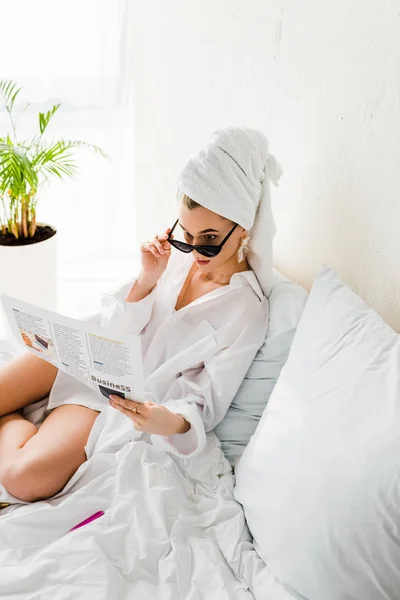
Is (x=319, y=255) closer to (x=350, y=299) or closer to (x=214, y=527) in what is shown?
(x=350, y=299)

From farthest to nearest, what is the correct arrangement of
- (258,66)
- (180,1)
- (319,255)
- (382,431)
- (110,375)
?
(180,1)
(258,66)
(319,255)
(110,375)
(382,431)

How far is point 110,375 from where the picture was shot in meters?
1.22

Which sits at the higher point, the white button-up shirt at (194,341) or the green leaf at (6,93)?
the green leaf at (6,93)

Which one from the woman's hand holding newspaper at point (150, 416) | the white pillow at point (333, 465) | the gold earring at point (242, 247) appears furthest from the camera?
the gold earring at point (242, 247)

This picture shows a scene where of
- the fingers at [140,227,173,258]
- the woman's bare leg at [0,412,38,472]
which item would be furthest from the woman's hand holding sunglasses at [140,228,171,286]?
the woman's bare leg at [0,412,38,472]

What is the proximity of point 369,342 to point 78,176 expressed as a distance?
2266mm

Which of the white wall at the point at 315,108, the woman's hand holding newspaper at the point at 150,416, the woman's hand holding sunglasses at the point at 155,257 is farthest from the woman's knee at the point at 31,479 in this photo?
the white wall at the point at 315,108

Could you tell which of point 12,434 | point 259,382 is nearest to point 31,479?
point 12,434

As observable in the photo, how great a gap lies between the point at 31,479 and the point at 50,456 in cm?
8

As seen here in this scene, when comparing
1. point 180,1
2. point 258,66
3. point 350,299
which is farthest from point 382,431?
point 180,1

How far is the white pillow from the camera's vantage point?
3.11 ft

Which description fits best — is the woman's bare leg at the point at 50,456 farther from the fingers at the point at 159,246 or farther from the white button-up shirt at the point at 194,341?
the fingers at the point at 159,246

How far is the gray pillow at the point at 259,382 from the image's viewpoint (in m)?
1.45

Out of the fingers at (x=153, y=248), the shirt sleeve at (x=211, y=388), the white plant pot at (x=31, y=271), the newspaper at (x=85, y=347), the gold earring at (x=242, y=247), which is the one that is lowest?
the white plant pot at (x=31, y=271)
